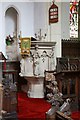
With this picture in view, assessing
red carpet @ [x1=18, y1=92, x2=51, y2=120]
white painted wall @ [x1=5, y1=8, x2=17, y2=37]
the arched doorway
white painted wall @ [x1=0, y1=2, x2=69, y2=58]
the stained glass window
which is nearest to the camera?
red carpet @ [x1=18, y1=92, x2=51, y2=120]

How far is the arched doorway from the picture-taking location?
9.88 metres

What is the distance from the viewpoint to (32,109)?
231 inches

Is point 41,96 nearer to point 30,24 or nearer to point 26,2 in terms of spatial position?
point 30,24

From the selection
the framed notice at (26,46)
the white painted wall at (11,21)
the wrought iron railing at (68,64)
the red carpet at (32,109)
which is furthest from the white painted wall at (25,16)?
the red carpet at (32,109)

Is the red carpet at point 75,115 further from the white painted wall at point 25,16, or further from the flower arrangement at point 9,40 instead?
the white painted wall at point 25,16

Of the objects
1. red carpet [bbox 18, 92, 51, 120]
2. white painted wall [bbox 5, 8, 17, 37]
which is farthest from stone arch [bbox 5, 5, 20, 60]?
red carpet [bbox 18, 92, 51, 120]

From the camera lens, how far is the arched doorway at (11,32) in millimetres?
9883

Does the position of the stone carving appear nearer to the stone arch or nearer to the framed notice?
the framed notice

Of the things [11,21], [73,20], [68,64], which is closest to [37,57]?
[68,64]

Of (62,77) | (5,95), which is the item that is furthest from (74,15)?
(5,95)

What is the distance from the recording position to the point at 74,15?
9.87 m

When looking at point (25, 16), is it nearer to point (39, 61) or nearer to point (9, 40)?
point (9, 40)

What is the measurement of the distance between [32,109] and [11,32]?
5.13 m

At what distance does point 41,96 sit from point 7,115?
3.16 metres
